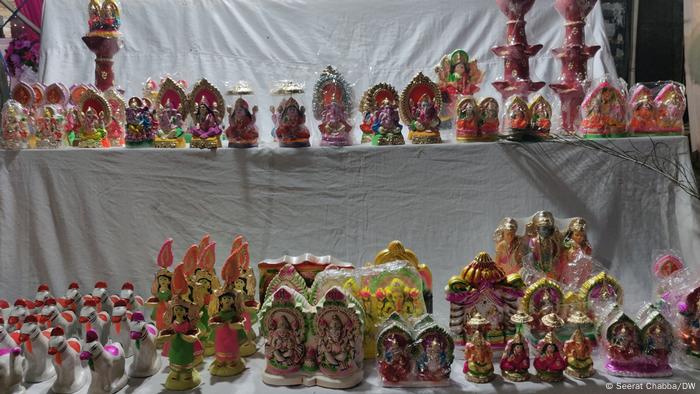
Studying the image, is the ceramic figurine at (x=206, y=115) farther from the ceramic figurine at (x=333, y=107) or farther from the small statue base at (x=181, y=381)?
the small statue base at (x=181, y=381)

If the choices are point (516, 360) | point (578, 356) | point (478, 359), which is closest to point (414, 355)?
point (478, 359)

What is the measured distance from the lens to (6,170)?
2348mm

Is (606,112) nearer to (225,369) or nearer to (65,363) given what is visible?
(225,369)

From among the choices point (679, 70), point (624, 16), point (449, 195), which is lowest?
point (449, 195)

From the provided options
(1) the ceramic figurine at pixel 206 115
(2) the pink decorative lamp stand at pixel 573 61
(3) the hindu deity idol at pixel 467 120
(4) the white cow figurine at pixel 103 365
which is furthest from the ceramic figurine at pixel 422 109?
(4) the white cow figurine at pixel 103 365

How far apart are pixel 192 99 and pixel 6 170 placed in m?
0.75

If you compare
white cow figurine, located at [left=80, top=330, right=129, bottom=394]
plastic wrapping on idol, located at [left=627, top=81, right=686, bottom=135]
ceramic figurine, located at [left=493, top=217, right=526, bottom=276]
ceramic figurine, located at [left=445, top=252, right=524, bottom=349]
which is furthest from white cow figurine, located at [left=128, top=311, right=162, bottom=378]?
plastic wrapping on idol, located at [left=627, top=81, right=686, bottom=135]

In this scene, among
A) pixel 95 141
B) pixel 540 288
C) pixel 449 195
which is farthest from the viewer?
pixel 95 141

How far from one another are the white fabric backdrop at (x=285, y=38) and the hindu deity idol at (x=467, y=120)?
827 millimetres

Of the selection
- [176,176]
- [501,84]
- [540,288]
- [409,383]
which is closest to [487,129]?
[501,84]

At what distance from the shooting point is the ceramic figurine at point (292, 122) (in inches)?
89.5

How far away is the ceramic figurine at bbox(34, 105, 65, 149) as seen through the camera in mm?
2420

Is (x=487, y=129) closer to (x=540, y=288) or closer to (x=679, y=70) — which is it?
(x=540, y=288)

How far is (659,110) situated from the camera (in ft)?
7.37
